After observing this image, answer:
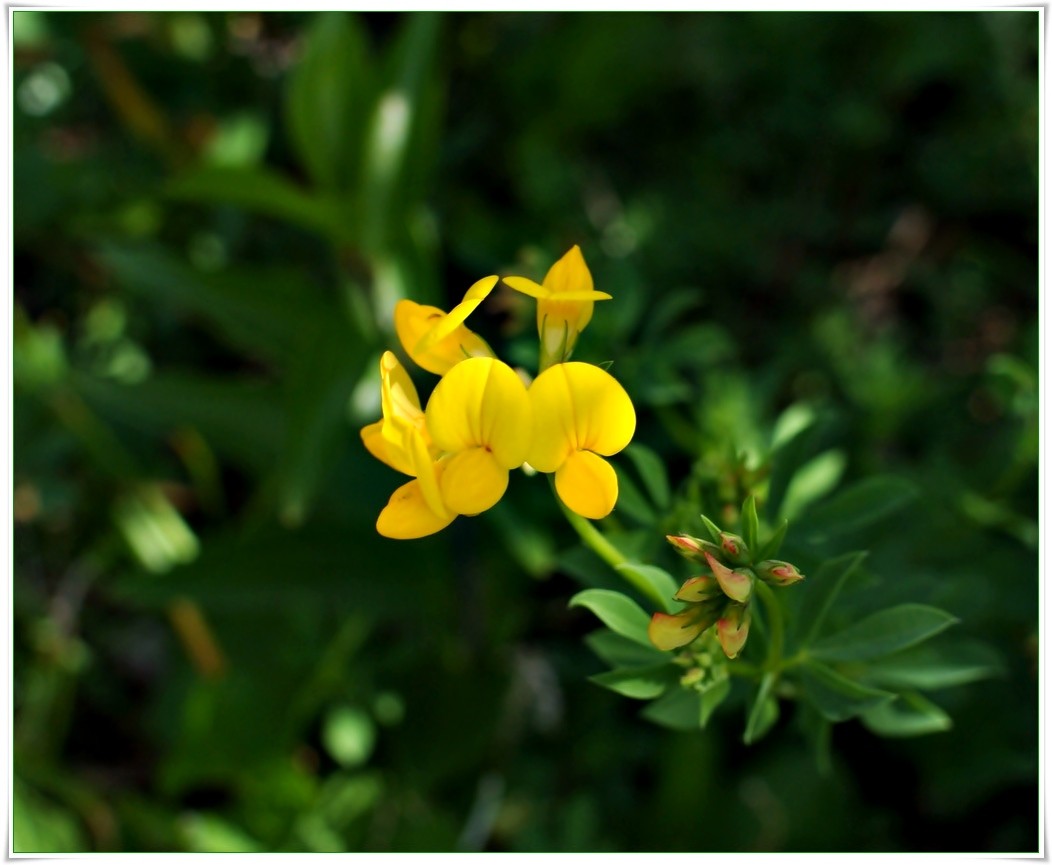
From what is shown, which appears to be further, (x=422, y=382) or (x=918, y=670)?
(x=422, y=382)

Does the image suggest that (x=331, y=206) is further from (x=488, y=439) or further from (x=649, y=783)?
(x=649, y=783)

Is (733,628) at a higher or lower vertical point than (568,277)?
lower

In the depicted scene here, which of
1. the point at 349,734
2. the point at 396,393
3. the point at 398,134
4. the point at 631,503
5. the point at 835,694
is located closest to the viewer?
the point at 396,393

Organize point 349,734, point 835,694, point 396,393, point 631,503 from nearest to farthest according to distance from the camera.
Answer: point 396,393 → point 835,694 → point 631,503 → point 349,734

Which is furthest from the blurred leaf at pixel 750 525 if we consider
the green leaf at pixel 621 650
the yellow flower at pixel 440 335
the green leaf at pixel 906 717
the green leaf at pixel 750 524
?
the green leaf at pixel 906 717

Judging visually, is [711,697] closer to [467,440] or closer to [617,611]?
[617,611]

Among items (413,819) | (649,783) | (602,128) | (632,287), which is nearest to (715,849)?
(649,783)

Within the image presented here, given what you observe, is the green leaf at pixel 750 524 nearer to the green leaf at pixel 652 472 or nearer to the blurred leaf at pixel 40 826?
the green leaf at pixel 652 472

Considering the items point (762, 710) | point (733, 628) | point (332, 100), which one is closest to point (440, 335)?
point (733, 628)
